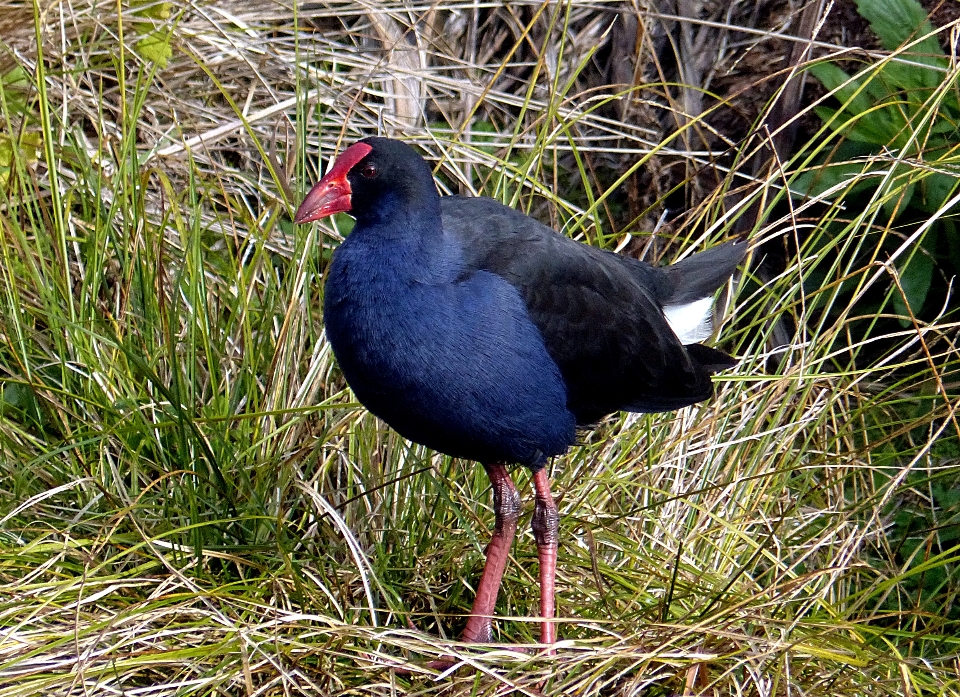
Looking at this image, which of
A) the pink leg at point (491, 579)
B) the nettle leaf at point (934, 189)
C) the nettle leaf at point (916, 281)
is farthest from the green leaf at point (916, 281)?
the pink leg at point (491, 579)

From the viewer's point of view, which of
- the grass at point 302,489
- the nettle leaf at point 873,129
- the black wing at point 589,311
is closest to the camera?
the grass at point 302,489

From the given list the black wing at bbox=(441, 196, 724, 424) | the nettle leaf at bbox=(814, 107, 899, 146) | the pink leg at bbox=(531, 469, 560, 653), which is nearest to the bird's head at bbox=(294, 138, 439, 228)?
the black wing at bbox=(441, 196, 724, 424)

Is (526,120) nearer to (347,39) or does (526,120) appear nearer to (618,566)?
(347,39)

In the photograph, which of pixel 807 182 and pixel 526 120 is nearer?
pixel 807 182

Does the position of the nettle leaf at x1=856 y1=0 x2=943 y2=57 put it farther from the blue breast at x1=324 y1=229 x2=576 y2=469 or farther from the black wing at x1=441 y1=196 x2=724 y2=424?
the blue breast at x1=324 y1=229 x2=576 y2=469

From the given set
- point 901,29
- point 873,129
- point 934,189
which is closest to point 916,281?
point 934,189

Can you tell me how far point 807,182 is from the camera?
3.34m

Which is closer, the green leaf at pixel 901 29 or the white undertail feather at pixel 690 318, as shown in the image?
the white undertail feather at pixel 690 318

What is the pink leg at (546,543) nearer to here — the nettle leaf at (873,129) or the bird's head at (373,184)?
the bird's head at (373,184)

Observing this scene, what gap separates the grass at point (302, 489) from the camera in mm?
2012

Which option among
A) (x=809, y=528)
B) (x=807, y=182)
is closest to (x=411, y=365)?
(x=809, y=528)

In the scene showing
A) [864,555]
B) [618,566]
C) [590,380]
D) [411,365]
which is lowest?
[864,555]

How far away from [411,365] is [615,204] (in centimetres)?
201

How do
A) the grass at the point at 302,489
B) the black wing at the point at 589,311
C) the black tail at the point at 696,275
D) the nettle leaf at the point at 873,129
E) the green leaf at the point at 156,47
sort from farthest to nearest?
the nettle leaf at the point at 873,129 → the green leaf at the point at 156,47 → the black tail at the point at 696,275 → the black wing at the point at 589,311 → the grass at the point at 302,489
